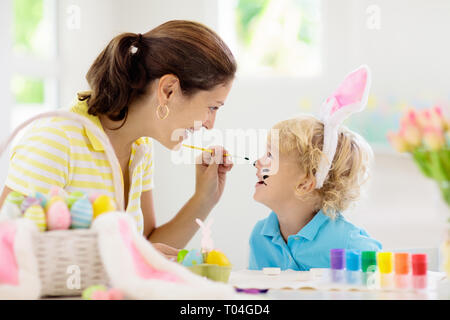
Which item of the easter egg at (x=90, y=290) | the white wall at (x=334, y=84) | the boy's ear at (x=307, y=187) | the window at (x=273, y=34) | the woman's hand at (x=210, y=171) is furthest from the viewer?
the window at (x=273, y=34)

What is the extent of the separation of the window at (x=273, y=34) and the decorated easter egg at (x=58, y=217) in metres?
2.28

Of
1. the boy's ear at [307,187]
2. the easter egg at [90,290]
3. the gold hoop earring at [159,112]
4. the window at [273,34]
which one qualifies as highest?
the window at [273,34]

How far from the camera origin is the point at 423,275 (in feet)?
3.65

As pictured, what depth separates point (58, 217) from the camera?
3.16 feet

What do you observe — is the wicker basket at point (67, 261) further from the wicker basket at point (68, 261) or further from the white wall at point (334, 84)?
the white wall at point (334, 84)

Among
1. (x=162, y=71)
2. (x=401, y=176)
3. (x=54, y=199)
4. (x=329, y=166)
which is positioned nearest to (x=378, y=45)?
(x=401, y=176)

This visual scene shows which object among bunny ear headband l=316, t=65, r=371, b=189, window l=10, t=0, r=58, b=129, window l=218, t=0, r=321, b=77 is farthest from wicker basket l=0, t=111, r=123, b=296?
window l=218, t=0, r=321, b=77

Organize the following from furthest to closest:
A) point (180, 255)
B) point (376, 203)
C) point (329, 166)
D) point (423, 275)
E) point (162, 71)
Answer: point (376, 203)
point (329, 166)
point (162, 71)
point (180, 255)
point (423, 275)

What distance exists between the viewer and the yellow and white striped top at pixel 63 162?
1.44m

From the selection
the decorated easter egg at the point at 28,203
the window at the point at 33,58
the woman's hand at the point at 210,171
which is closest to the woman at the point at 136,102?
the woman's hand at the point at 210,171

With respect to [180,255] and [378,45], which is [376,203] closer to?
[378,45]

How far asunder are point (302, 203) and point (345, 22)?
1.49m

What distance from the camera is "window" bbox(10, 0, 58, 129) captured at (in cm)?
262

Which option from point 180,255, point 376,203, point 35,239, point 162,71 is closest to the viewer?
point 35,239
